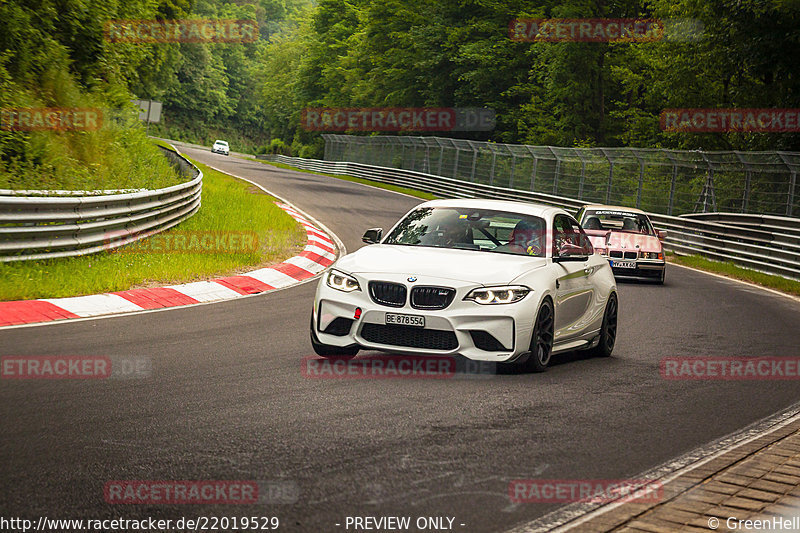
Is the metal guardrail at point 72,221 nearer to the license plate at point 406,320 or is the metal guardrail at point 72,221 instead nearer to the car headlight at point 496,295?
the license plate at point 406,320

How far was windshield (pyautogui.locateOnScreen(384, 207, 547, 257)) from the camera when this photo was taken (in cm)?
918

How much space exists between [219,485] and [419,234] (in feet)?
16.3

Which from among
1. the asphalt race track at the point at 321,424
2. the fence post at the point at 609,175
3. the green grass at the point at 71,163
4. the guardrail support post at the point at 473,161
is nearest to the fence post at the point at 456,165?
the guardrail support post at the point at 473,161

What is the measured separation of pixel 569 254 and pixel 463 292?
5.51 feet

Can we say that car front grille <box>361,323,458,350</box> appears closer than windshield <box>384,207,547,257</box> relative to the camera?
Yes

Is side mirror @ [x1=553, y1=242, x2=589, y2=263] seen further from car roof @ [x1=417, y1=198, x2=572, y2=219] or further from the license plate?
the license plate

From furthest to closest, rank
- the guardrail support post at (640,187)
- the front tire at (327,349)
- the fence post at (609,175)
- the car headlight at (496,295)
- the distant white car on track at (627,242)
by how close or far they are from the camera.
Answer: the fence post at (609,175) < the guardrail support post at (640,187) < the distant white car on track at (627,242) < the front tire at (327,349) < the car headlight at (496,295)

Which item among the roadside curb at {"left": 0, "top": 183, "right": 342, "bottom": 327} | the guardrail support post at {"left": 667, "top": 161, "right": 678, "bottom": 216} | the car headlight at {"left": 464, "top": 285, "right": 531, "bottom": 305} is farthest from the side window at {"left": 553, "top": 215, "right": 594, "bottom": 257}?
the guardrail support post at {"left": 667, "top": 161, "right": 678, "bottom": 216}

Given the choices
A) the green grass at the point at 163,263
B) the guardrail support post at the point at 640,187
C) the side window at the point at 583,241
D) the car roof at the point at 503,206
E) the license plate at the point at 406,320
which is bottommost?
the green grass at the point at 163,263

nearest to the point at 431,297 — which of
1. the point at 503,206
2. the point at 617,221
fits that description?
the point at 503,206

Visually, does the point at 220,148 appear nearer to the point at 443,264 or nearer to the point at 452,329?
the point at 443,264

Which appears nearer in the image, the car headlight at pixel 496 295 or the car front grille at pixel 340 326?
the car headlight at pixel 496 295

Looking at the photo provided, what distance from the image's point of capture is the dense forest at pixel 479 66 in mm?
19062

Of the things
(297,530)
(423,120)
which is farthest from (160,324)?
(423,120)
